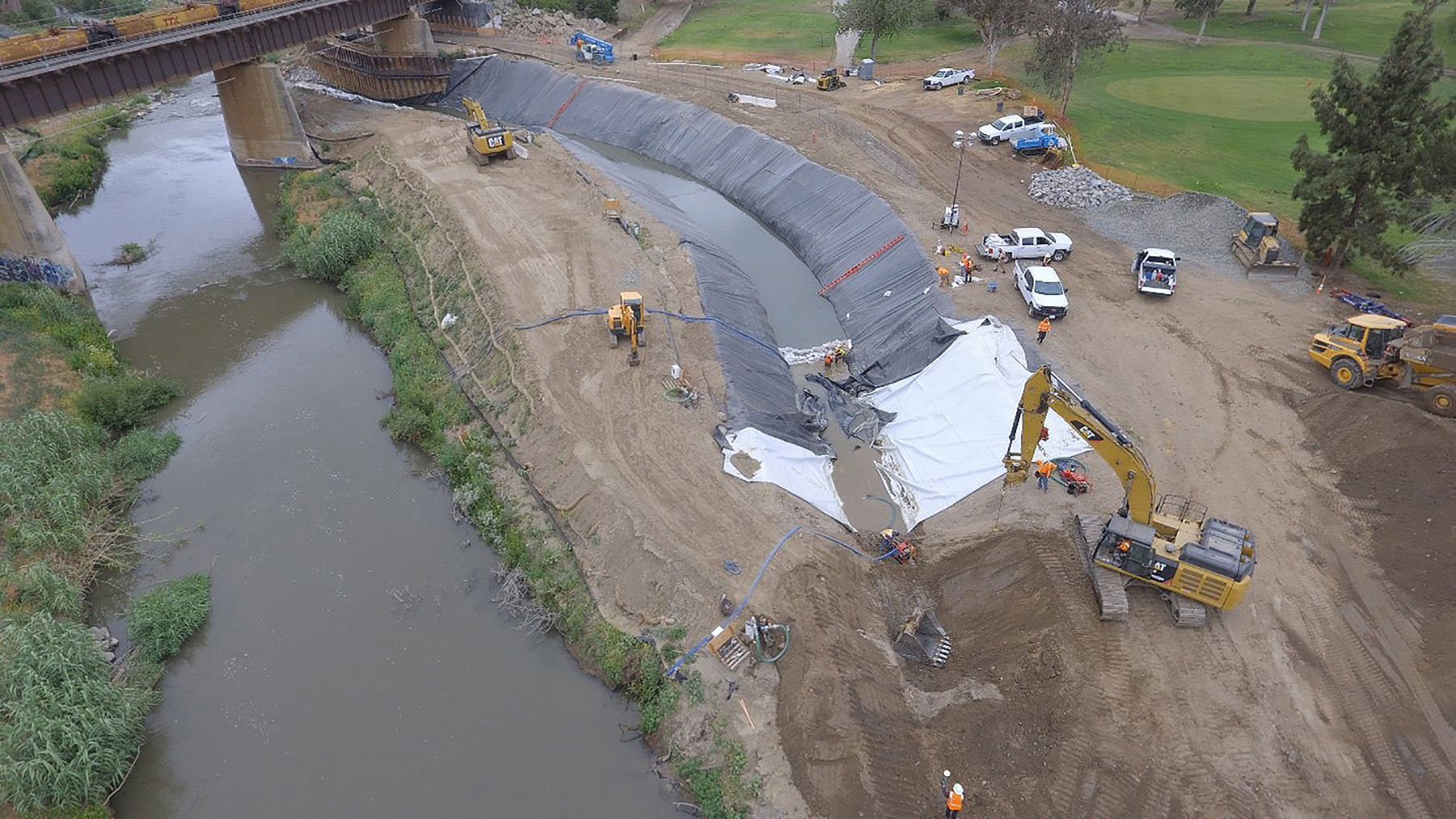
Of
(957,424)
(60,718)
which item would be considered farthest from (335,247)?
(957,424)

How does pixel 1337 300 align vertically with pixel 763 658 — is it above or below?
above

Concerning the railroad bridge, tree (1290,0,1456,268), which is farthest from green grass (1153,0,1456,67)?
the railroad bridge

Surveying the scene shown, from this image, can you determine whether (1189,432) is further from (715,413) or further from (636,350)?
(636,350)

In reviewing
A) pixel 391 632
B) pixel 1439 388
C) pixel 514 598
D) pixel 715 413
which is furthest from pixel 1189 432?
pixel 391 632

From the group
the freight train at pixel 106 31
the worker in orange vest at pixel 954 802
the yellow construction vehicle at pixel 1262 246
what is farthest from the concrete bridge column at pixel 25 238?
the yellow construction vehicle at pixel 1262 246

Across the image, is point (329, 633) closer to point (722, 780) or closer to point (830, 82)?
point (722, 780)

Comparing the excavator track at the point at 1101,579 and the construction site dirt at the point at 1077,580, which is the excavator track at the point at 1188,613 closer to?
the construction site dirt at the point at 1077,580
